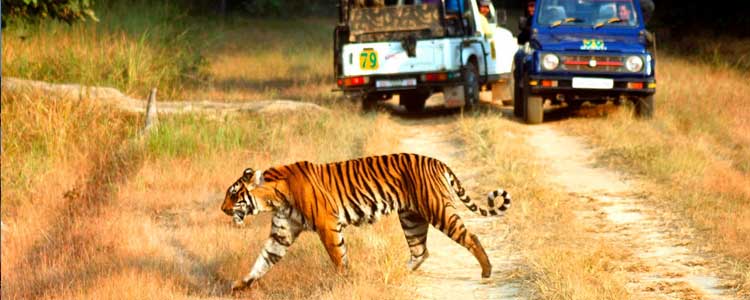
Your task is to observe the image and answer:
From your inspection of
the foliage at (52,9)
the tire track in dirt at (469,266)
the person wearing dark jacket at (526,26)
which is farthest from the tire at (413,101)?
the tire track in dirt at (469,266)

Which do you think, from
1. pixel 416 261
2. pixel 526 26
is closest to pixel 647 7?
pixel 526 26

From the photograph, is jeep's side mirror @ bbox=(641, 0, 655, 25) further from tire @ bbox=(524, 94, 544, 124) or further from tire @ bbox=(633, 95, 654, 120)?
tire @ bbox=(524, 94, 544, 124)

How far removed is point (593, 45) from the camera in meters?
16.7

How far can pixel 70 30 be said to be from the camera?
65.9 ft

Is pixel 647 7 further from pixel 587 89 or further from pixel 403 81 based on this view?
pixel 403 81

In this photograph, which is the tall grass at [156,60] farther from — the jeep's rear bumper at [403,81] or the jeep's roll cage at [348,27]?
the jeep's rear bumper at [403,81]

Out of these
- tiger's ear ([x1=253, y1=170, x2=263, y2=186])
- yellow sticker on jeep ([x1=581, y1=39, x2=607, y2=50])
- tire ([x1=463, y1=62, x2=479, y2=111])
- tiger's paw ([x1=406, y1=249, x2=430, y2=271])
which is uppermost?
yellow sticker on jeep ([x1=581, y1=39, x2=607, y2=50])

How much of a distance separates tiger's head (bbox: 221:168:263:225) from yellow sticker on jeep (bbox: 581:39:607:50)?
9575mm

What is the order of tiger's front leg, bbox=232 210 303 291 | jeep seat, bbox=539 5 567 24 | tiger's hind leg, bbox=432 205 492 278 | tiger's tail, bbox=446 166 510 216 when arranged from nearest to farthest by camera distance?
tiger's front leg, bbox=232 210 303 291 → tiger's hind leg, bbox=432 205 492 278 → tiger's tail, bbox=446 166 510 216 → jeep seat, bbox=539 5 567 24

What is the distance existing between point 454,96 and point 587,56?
2029 millimetres

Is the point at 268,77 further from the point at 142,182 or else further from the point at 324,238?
the point at 324,238

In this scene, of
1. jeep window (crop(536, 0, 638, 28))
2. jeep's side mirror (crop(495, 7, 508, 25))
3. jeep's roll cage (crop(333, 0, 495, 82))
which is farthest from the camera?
jeep's roll cage (crop(333, 0, 495, 82))

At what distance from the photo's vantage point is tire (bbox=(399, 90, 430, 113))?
1948cm

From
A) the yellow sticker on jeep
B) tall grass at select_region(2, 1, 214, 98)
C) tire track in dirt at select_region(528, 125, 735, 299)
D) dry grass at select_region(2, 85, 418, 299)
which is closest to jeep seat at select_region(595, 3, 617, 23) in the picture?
the yellow sticker on jeep
